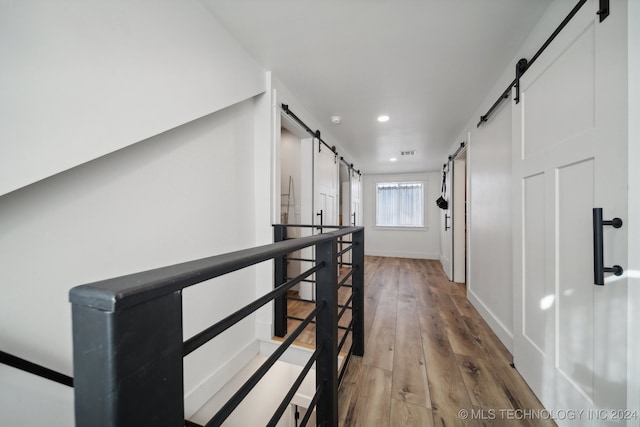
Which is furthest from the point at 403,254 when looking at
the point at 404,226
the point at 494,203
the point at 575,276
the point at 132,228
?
the point at 132,228

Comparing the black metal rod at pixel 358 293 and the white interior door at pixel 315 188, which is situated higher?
the white interior door at pixel 315 188

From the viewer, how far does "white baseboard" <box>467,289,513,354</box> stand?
5.82 feet

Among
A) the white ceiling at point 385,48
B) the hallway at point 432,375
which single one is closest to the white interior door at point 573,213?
the hallway at point 432,375

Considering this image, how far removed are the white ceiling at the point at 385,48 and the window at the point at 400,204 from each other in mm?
3376

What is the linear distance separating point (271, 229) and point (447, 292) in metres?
2.64

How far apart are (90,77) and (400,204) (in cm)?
601

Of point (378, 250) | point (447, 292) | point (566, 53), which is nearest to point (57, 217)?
point (566, 53)

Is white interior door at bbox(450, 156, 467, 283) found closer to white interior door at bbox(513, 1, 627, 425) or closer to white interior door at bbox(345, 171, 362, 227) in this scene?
white interior door at bbox(345, 171, 362, 227)

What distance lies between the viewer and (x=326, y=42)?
5.10ft

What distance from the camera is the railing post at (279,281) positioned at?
191 centimetres

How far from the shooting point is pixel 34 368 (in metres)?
0.79

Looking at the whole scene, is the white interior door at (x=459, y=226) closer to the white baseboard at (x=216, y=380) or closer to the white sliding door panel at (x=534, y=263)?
the white sliding door panel at (x=534, y=263)

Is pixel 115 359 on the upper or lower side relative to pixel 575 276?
upper

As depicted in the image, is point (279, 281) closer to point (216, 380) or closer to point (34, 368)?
point (216, 380)
